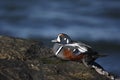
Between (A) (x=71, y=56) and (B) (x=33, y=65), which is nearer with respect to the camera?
(B) (x=33, y=65)

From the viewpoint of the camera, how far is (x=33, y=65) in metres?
6.00

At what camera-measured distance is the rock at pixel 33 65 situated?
569cm

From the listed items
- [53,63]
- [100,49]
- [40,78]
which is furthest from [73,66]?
[100,49]

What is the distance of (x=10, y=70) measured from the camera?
5695 millimetres

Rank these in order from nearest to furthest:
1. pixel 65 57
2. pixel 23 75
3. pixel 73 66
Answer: pixel 23 75, pixel 73 66, pixel 65 57

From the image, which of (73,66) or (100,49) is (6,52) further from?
(100,49)

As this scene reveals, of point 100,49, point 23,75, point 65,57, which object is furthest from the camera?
point 100,49

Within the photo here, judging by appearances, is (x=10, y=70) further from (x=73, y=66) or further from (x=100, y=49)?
(x=100, y=49)

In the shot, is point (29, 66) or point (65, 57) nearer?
point (29, 66)

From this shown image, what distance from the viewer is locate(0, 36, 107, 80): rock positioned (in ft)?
18.7

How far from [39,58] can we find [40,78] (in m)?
0.86

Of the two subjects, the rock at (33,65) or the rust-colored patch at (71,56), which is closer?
the rock at (33,65)

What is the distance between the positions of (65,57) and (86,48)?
0.28 meters

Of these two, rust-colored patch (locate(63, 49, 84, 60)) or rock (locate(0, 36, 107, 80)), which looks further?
rust-colored patch (locate(63, 49, 84, 60))
